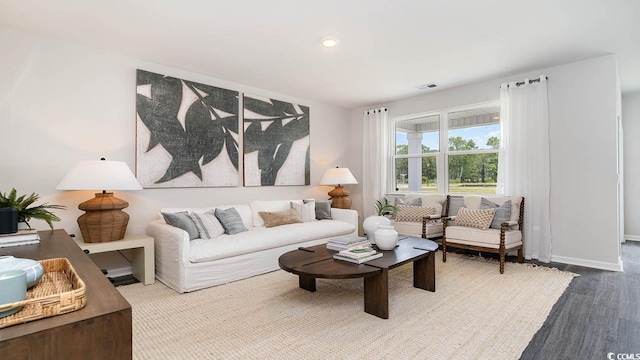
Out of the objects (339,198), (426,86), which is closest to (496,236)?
(426,86)

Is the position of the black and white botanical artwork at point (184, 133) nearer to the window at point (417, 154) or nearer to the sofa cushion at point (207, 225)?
the sofa cushion at point (207, 225)

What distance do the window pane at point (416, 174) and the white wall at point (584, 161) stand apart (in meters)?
1.69

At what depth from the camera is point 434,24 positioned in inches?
116

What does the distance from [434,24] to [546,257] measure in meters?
3.18

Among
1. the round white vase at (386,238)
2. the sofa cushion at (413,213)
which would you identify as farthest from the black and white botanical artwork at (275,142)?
the round white vase at (386,238)

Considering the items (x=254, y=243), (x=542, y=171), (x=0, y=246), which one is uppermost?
(x=542, y=171)

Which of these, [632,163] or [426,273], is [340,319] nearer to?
[426,273]

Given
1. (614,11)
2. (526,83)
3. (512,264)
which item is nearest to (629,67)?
(526,83)

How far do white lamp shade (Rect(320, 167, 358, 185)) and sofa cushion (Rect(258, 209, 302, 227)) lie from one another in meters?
1.09

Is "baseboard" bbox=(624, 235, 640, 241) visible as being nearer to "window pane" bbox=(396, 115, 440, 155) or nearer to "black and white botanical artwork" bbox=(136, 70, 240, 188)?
"window pane" bbox=(396, 115, 440, 155)

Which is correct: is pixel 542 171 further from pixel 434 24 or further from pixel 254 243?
pixel 254 243

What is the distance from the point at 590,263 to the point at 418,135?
2915 mm

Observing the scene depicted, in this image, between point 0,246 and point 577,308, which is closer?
point 0,246

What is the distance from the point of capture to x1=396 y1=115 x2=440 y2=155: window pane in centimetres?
544
